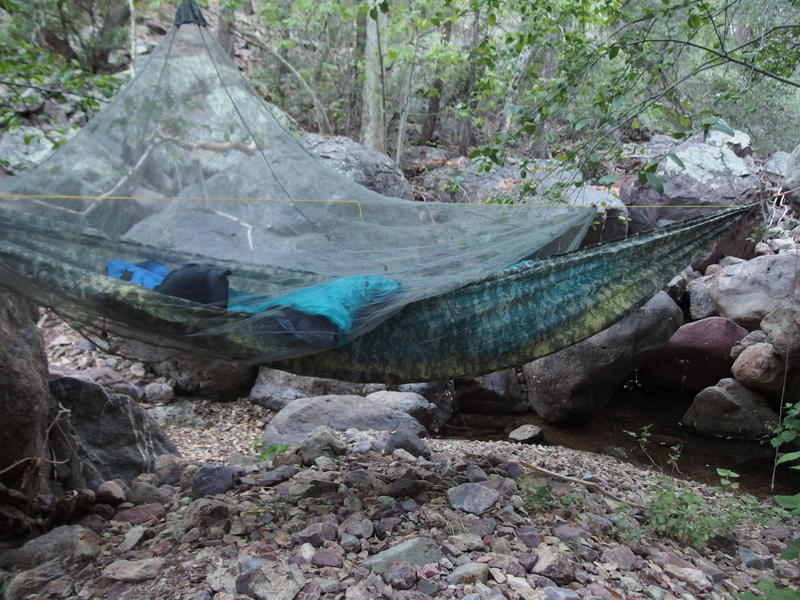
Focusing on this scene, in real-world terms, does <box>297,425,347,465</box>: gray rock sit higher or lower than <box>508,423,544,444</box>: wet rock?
higher

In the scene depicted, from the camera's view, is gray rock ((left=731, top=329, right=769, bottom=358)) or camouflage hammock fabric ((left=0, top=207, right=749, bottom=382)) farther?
gray rock ((left=731, top=329, right=769, bottom=358))

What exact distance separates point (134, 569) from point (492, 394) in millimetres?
3318

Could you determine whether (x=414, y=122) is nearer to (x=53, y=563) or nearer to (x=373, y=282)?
(x=373, y=282)

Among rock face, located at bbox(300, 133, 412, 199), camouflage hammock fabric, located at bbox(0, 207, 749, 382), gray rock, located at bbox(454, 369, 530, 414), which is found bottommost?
gray rock, located at bbox(454, 369, 530, 414)

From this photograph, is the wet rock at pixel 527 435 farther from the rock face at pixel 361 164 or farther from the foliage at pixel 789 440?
the rock face at pixel 361 164

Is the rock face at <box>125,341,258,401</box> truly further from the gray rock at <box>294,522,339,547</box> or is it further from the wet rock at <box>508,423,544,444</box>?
the gray rock at <box>294,522,339,547</box>

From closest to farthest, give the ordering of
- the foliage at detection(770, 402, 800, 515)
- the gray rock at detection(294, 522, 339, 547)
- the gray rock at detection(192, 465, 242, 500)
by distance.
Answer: the foliage at detection(770, 402, 800, 515)
the gray rock at detection(294, 522, 339, 547)
the gray rock at detection(192, 465, 242, 500)

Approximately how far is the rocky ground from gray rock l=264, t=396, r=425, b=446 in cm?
58

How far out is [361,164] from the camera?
A: 5.09 metres

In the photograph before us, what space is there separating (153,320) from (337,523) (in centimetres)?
78

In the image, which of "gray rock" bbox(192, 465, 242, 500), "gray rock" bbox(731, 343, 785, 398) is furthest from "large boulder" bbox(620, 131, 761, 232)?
"gray rock" bbox(192, 465, 242, 500)

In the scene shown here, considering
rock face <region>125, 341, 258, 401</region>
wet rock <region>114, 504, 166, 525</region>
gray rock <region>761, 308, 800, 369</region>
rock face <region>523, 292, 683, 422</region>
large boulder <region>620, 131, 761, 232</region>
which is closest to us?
wet rock <region>114, 504, 166, 525</region>

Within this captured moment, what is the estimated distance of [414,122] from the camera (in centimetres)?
816

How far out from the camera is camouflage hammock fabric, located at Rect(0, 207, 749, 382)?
5.02 feet
